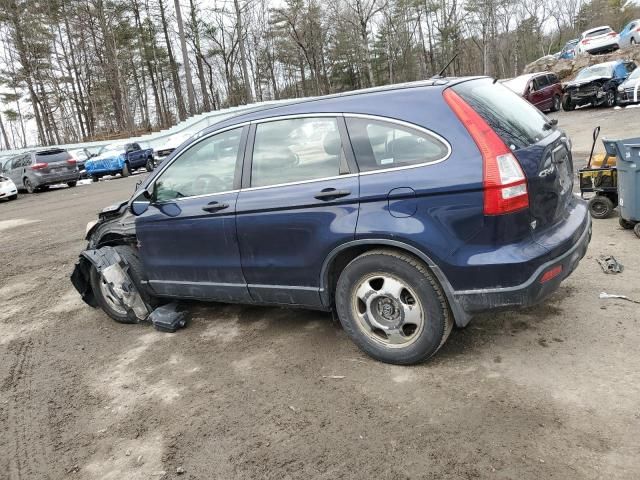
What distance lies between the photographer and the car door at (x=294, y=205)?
342 centimetres

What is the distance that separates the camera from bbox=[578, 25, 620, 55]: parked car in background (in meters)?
28.9

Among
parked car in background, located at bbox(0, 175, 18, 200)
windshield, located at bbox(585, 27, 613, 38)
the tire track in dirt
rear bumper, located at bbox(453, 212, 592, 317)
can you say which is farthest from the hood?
parked car in background, located at bbox(0, 175, 18, 200)

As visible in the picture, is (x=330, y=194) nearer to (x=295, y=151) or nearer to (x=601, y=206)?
(x=295, y=151)

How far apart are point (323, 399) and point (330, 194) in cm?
133

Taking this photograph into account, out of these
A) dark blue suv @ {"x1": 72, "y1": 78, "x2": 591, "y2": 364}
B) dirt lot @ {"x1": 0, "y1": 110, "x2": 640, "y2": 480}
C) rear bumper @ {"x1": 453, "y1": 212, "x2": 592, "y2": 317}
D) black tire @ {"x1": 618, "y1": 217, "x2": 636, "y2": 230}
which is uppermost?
dark blue suv @ {"x1": 72, "y1": 78, "x2": 591, "y2": 364}

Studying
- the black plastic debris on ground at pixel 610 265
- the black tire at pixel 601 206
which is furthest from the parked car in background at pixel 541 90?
the black plastic debris on ground at pixel 610 265

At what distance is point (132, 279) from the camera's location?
4.83 metres

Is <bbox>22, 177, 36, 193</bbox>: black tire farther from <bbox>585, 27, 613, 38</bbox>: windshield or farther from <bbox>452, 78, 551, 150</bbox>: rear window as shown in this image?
<bbox>585, 27, 613, 38</bbox>: windshield

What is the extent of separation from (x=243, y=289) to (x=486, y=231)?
1.97 m

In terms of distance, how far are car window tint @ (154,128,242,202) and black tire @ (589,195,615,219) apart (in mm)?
4715

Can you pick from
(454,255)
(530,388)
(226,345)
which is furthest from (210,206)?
(530,388)

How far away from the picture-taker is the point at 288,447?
111 inches

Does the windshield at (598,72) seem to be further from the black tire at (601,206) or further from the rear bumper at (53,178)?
the rear bumper at (53,178)

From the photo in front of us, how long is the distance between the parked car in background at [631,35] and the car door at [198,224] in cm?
3071
